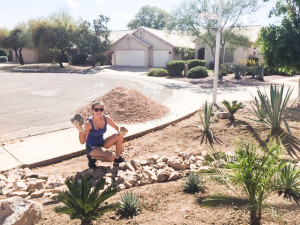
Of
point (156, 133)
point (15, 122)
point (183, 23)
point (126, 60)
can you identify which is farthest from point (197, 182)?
point (126, 60)

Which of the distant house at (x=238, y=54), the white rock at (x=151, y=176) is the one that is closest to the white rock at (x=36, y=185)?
the white rock at (x=151, y=176)

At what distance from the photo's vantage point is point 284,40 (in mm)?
11102

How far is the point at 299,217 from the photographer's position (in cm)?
314

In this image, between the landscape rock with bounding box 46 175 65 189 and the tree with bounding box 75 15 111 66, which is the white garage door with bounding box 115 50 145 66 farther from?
the landscape rock with bounding box 46 175 65 189

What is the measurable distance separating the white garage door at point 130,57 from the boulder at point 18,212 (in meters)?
36.2

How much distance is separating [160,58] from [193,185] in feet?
113

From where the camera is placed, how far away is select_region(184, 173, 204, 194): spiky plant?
3.92 meters

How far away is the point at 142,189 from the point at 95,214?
1.22 meters

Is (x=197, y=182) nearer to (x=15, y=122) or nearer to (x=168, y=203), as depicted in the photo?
(x=168, y=203)

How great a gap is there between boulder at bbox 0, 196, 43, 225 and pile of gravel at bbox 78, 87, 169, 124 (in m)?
5.58

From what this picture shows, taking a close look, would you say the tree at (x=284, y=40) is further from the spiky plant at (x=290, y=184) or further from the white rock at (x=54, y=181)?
the white rock at (x=54, y=181)

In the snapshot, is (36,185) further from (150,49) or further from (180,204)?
(150,49)

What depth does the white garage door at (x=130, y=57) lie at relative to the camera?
38719 mm

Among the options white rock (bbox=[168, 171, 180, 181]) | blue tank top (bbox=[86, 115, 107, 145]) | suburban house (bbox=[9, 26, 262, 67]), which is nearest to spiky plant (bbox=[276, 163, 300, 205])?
white rock (bbox=[168, 171, 180, 181])
